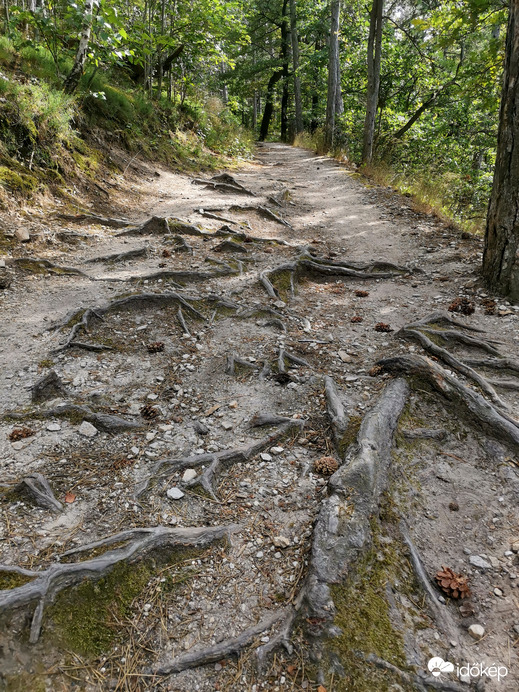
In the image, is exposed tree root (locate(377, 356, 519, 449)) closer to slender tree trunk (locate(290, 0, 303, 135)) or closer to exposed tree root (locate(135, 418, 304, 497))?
exposed tree root (locate(135, 418, 304, 497))

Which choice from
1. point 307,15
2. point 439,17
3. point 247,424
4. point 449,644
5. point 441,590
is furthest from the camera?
point 307,15

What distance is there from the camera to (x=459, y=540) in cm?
257

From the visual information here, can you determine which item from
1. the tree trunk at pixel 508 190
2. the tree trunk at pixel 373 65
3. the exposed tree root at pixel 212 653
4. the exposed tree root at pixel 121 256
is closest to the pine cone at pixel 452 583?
the exposed tree root at pixel 212 653

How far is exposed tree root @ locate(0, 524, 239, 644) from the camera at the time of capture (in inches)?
81.4

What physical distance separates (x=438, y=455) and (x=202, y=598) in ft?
6.70

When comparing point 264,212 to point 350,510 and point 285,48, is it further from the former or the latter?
point 285,48

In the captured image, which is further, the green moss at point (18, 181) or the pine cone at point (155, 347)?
the green moss at point (18, 181)

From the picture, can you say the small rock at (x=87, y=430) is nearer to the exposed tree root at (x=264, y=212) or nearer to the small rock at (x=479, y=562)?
the small rock at (x=479, y=562)

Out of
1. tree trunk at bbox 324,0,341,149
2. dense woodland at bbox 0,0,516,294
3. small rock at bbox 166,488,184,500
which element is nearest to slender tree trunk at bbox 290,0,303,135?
dense woodland at bbox 0,0,516,294

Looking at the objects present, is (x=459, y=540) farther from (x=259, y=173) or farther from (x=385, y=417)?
(x=259, y=173)

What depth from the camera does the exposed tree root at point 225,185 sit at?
1216cm

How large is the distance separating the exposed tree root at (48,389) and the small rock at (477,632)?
372 centimetres

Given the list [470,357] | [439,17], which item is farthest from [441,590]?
[439,17]

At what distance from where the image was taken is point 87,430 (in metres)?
3.58
